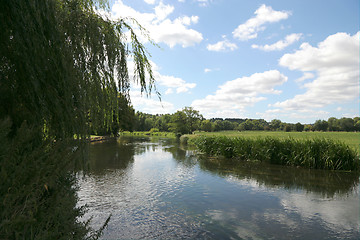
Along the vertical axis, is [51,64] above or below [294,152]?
above

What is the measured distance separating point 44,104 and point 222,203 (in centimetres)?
710

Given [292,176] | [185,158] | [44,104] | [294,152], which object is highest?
[44,104]

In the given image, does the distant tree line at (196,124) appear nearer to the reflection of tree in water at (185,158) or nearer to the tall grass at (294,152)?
the reflection of tree in water at (185,158)

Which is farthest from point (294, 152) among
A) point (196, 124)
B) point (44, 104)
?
point (196, 124)

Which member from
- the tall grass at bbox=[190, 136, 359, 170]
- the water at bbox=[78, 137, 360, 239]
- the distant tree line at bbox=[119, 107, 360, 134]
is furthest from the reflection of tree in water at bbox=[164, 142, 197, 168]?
the distant tree line at bbox=[119, 107, 360, 134]

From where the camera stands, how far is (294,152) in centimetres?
1510

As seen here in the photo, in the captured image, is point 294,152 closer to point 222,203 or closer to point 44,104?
point 222,203

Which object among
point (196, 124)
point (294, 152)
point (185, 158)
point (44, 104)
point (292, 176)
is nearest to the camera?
point (44, 104)

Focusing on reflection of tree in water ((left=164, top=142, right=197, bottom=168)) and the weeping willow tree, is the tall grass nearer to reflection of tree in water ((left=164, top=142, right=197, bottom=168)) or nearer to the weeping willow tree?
reflection of tree in water ((left=164, top=142, right=197, bottom=168))

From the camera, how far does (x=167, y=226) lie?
20.7 ft

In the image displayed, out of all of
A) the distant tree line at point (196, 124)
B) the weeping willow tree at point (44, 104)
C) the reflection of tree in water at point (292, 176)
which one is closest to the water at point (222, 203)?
the reflection of tree in water at point (292, 176)

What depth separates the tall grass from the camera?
13.6 meters

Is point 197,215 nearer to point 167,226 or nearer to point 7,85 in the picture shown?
point 167,226

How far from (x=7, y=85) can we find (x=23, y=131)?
890mm
